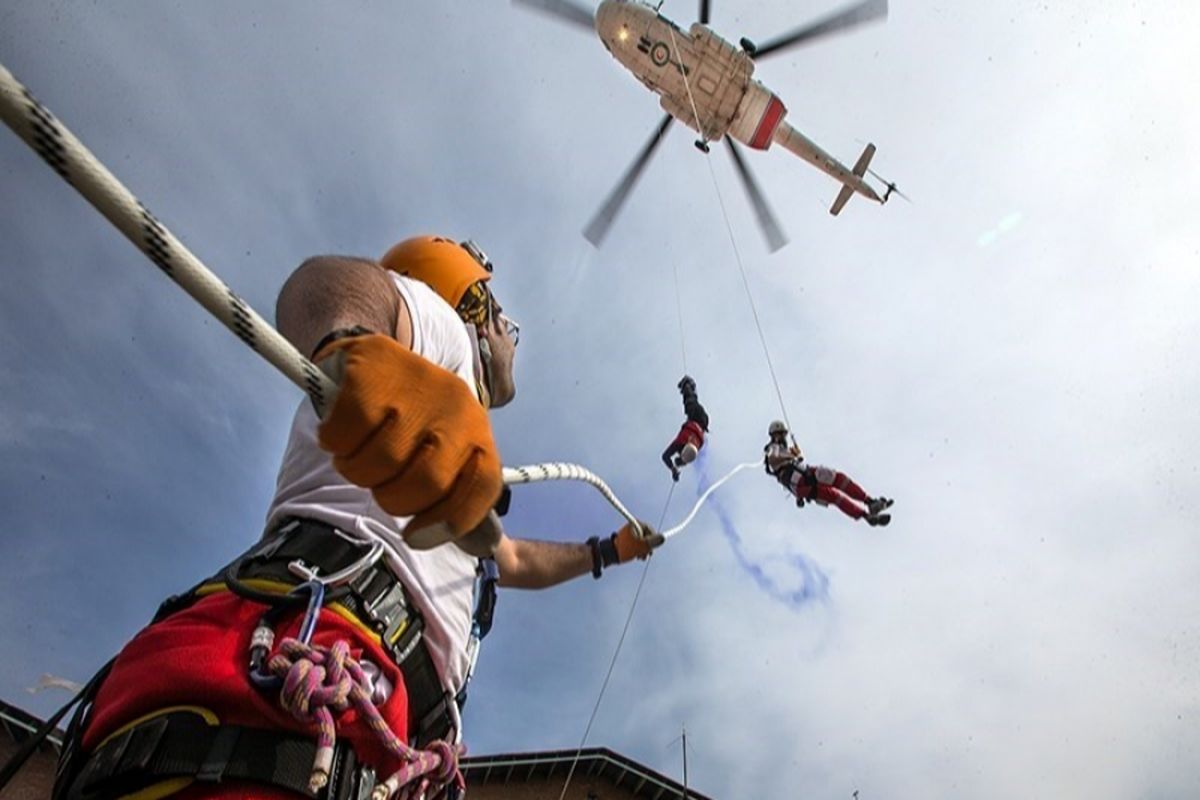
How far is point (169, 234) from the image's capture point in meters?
1.14

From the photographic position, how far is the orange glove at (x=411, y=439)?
1.38m

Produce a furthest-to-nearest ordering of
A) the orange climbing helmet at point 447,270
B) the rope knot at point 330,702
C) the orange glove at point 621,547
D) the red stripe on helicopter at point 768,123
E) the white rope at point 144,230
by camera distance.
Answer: the red stripe on helicopter at point 768,123
the orange glove at point 621,547
the orange climbing helmet at point 447,270
the rope knot at point 330,702
the white rope at point 144,230

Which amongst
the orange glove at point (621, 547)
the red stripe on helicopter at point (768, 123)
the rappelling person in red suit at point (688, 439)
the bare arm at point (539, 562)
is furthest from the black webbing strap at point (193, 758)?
the red stripe on helicopter at point (768, 123)

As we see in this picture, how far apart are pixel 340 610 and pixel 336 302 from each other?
3.04 ft

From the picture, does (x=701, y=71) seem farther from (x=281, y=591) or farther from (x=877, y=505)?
(x=281, y=591)

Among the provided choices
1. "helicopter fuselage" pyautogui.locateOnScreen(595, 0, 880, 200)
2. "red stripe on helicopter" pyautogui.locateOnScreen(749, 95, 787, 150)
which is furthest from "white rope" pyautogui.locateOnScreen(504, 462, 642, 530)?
"red stripe on helicopter" pyautogui.locateOnScreen(749, 95, 787, 150)

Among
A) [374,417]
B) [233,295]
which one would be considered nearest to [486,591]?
[374,417]

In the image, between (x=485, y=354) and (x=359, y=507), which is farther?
(x=485, y=354)

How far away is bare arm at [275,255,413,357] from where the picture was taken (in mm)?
1865

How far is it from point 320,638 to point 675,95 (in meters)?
20.8

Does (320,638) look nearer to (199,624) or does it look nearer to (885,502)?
(199,624)

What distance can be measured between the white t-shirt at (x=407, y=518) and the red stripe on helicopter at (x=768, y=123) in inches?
818

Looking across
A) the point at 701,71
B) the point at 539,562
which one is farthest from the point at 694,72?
the point at 539,562

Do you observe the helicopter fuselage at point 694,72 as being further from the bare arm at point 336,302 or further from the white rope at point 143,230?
the white rope at point 143,230
